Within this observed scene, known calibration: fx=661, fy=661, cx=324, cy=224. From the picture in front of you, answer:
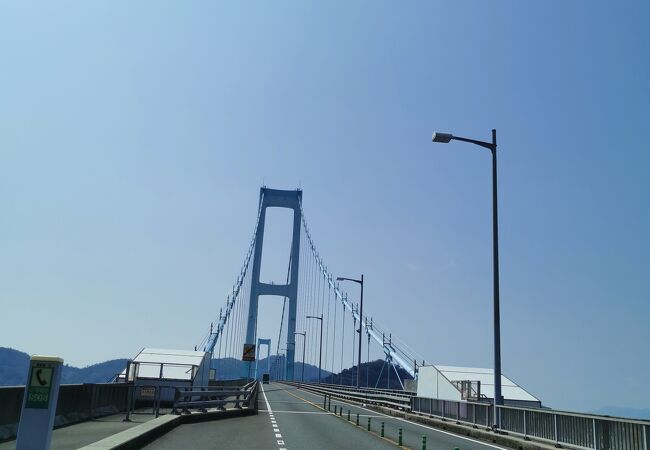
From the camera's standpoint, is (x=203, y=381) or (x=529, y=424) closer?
(x=529, y=424)

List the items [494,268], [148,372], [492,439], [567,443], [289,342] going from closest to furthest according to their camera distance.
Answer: [567,443]
[492,439]
[494,268]
[148,372]
[289,342]

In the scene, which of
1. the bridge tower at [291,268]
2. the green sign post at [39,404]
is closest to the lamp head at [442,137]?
the green sign post at [39,404]

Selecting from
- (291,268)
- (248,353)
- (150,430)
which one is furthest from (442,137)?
(291,268)

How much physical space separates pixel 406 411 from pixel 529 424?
1385cm

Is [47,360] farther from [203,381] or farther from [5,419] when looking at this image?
[203,381]

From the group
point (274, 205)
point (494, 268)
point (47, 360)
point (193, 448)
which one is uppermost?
point (274, 205)

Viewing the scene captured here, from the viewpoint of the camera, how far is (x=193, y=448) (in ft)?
45.2

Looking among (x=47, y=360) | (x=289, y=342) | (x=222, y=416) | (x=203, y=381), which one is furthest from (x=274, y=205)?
(x=47, y=360)

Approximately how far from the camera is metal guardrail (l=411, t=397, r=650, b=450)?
41.8 ft

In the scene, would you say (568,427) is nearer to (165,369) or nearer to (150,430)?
(150,430)

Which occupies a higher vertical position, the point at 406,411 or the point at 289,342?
the point at 289,342

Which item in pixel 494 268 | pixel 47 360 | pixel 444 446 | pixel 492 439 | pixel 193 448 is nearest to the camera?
pixel 47 360

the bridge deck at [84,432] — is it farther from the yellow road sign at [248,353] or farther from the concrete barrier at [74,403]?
the yellow road sign at [248,353]

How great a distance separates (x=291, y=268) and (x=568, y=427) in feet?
253
